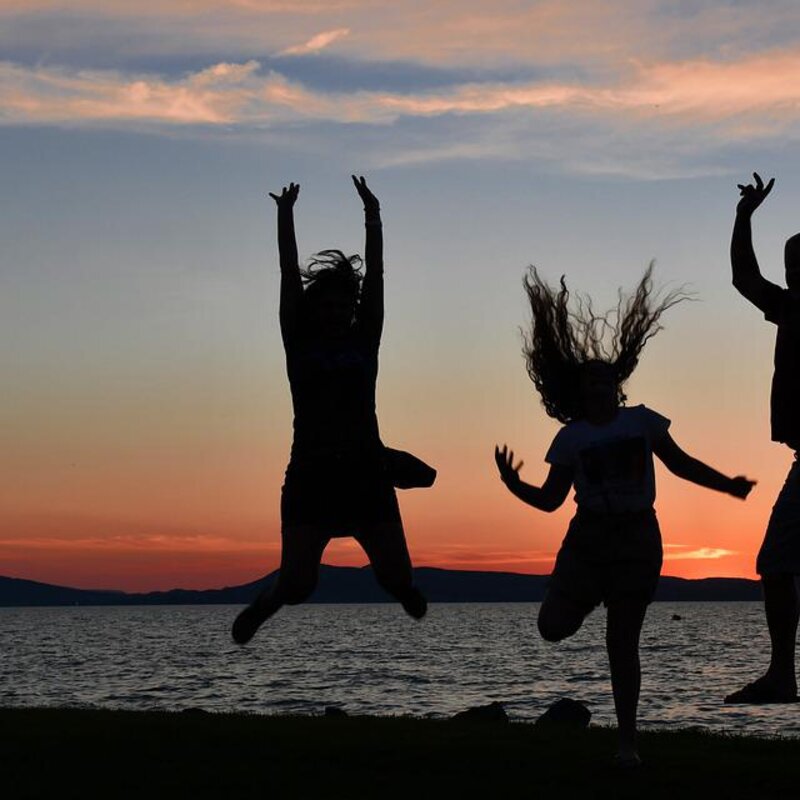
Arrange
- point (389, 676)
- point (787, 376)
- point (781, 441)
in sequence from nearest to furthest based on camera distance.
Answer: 1. point (787, 376)
2. point (781, 441)
3. point (389, 676)

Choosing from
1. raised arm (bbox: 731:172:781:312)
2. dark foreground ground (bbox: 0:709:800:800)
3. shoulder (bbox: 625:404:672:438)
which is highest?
raised arm (bbox: 731:172:781:312)

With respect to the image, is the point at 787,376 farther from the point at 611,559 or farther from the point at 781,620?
the point at 611,559

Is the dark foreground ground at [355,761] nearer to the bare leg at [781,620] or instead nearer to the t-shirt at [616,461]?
the bare leg at [781,620]

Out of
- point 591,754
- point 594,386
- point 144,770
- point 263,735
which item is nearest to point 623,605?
point 594,386

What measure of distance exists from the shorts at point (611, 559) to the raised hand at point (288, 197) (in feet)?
9.60

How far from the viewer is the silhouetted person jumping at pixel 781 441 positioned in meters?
7.98

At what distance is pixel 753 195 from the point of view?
8398 mm

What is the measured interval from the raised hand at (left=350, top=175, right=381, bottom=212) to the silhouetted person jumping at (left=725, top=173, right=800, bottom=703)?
2.51m

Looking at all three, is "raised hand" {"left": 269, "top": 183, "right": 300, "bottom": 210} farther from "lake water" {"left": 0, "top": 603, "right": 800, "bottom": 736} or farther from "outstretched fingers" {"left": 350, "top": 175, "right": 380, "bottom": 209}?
"lake water" {"left": 0, "top": 603, "right": 800, "bottom": 736}

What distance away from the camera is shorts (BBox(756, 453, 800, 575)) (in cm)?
803

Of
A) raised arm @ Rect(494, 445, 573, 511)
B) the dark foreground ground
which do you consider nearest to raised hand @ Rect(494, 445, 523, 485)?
raised arm @ Rect(494, 445, 573, 511)

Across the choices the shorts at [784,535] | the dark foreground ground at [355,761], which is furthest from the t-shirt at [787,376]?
the dark foreground ground at [355,761]

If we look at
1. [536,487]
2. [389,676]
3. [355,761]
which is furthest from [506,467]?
[389,676]

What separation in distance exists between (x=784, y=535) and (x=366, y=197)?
3667 millimetres
